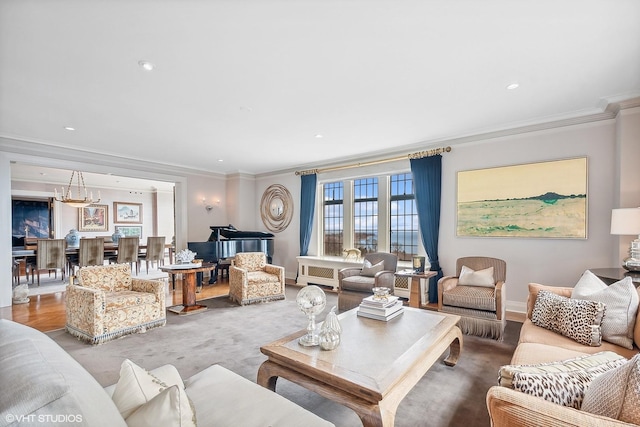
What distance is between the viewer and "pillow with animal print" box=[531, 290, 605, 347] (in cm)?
207

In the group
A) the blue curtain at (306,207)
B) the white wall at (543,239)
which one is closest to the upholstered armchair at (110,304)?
the blue curtain at (306,207)

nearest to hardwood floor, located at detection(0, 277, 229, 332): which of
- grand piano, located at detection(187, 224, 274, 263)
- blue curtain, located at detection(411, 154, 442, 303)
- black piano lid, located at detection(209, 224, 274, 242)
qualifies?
grand piano, located at detection(187, 224, 274, 263)

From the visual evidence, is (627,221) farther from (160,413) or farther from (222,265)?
(222,265)

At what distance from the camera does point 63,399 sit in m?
0.71

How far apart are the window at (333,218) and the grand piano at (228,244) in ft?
4.57

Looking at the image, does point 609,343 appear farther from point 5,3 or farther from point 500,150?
point 5,3

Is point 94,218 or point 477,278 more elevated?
point 94,218

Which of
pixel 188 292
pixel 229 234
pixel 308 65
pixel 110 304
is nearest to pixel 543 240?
pixel 308 65

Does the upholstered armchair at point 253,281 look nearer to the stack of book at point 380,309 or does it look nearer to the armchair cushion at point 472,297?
the stack of book at point 380,309

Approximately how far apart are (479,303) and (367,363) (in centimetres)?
218

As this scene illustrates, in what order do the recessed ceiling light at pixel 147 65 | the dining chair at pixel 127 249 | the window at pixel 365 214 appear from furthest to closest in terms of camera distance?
the dining chair at pixel 127 249 → the window at pixel 365 214 → the recessed ceiling light at pixel 147 65

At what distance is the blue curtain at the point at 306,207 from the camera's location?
21.4 feet

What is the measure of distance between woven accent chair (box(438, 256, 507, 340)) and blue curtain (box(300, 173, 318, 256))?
11.3ft

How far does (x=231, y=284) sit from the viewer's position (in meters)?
5.05
